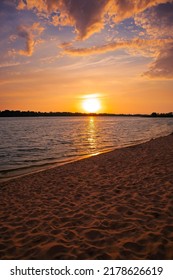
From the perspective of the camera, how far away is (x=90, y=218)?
6395mm

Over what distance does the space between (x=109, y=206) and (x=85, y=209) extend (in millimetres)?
837

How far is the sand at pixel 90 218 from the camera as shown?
4.82 metres

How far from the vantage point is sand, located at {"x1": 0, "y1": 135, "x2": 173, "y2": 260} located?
482cm

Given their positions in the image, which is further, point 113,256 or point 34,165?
point 34,165

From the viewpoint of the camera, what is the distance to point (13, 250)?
5.03m

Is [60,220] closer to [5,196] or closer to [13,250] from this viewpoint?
[13,250]

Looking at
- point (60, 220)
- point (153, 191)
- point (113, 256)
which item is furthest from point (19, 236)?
point (153, 191)

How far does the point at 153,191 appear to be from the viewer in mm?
8297

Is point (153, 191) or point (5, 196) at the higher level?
point (153, 191)

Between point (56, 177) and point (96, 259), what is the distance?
779cm

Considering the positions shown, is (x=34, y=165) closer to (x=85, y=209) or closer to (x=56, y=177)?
(x=56, y=177)

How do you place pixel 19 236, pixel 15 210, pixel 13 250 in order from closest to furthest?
pixel 13 250 → pixel 19 236 → pixel 15 210
